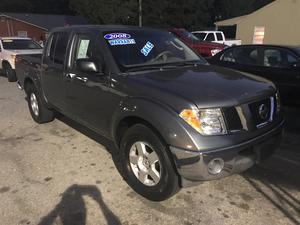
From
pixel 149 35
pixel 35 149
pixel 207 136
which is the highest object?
pixel 149 35

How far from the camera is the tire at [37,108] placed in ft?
20.5

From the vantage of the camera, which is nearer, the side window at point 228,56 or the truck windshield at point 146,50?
the truck windshield at point 146,50

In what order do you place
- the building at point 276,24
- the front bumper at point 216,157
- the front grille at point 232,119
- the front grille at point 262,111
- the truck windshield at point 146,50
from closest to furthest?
the front bumper at point 216,157
the front grille at point 232,119
the front grille at point 262,111
the truck windshield at point 146,50
the building at point 276,24

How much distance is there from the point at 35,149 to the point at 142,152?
2344 mm

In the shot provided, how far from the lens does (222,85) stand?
3.59 meters

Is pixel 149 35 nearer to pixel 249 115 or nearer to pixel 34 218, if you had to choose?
pixel 249 115

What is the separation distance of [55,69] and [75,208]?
8.07ft

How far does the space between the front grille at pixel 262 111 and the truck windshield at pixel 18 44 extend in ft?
37.8

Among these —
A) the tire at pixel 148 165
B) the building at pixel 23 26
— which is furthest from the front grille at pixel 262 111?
the building at pixel 23 26

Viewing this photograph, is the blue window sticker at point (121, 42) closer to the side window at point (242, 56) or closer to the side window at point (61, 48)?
the side window at point (61, 48)

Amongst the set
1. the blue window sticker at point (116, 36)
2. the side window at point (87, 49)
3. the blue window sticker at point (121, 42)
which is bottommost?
the side window at point (87, 49)

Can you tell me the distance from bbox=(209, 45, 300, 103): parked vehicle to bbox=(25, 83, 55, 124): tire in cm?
409

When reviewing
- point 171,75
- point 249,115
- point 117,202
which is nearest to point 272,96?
point 249,115

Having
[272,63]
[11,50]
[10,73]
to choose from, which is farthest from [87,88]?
[11,50]
